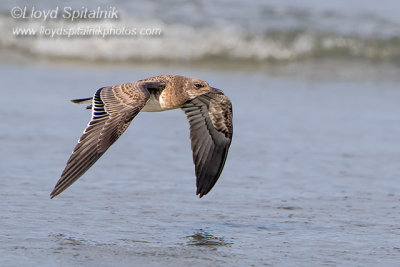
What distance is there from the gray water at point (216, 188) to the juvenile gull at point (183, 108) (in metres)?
0.26

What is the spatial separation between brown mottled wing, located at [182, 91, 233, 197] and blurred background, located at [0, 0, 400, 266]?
21 cm

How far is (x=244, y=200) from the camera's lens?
5840mm

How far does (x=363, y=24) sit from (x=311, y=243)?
9.03 m

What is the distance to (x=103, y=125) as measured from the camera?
5.09 m

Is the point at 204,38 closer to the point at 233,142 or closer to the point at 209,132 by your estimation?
the point at 233,142

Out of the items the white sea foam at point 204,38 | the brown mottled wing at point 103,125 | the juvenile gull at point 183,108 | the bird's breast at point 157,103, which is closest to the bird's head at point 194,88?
the juvenile gull at point 183,108

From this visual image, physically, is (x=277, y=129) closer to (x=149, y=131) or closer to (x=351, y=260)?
(x=149, y=131)

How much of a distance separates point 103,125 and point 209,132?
1272 millimetres

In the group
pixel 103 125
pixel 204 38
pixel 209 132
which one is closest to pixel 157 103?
pixel 209 132

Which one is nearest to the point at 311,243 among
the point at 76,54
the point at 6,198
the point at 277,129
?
the point at 6,198

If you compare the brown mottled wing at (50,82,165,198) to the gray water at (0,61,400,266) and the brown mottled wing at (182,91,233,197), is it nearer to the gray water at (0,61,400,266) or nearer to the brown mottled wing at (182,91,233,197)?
the gray water at (0,61,400,266)

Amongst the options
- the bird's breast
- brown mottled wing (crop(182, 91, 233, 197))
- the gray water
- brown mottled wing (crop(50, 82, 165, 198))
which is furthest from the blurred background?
the bird's breast

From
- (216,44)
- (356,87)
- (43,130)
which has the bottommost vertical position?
(43,130)

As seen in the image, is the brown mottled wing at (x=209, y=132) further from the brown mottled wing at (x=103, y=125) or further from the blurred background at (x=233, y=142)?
the brown mottled wing at (x=103, y=125)
